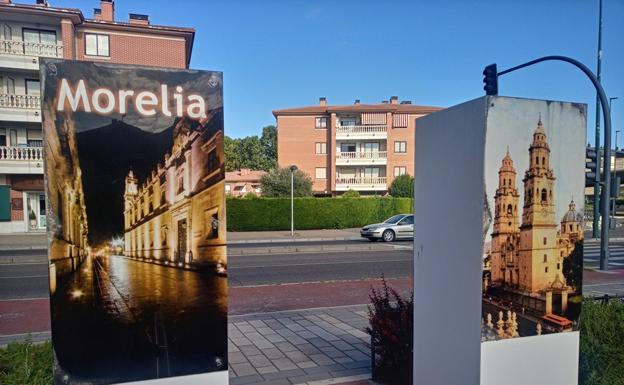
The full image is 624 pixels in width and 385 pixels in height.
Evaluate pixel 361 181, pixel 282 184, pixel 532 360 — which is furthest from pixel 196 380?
pixel 361 181

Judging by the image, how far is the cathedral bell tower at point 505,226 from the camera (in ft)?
8.22

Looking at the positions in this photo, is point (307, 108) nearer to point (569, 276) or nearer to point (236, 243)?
point (236, 243)

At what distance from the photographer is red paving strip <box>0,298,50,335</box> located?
20.1 ft

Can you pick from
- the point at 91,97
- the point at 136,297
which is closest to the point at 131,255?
the point at 136,297

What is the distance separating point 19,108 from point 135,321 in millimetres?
27434

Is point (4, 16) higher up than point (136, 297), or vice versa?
point (4, 16)

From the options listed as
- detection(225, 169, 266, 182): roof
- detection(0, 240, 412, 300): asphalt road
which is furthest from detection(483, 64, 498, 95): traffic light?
detection(225, 169, 266, 182): roof

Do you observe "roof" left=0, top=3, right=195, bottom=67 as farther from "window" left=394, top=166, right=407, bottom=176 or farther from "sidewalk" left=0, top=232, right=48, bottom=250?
"window" left=394, top=166, right=407, bottom=176

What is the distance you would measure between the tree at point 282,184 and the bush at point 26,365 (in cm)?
2995

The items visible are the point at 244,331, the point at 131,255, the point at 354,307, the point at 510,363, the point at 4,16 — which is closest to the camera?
the point at 131,255

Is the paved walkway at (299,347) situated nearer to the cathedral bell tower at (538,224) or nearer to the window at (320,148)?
the cathedral bell tower at (538,224)

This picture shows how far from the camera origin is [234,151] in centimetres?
6431

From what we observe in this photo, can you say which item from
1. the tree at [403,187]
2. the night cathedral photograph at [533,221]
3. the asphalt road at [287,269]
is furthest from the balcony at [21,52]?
the night cathedral photograph at [533,221]

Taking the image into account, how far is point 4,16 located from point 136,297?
1160 inches
